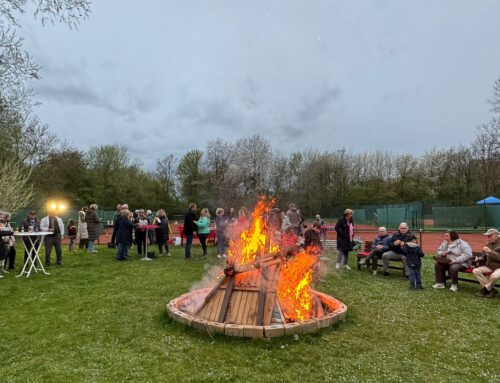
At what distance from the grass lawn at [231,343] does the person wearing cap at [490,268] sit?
0.33 meters

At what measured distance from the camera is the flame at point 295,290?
5.56 m

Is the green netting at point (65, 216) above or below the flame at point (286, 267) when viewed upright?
above

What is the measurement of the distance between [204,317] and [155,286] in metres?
3.03

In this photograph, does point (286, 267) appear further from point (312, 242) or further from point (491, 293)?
point (491, 293)

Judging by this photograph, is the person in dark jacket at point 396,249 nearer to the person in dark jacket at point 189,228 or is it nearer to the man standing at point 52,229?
the person in dark jacket at point 189,228

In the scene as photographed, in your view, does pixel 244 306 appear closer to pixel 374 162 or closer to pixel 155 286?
pixel 155 286

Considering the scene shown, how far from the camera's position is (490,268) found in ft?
26.2

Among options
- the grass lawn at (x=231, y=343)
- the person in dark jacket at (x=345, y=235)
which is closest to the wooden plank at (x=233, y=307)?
the grass lawn at (x=231, y=343)

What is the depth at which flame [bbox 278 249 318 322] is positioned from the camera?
18.2ft

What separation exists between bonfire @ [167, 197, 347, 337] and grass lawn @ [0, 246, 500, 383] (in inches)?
6.8

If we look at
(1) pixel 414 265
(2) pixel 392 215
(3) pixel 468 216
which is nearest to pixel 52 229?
(1) pixel 414 265

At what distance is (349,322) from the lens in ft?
A: 18.6

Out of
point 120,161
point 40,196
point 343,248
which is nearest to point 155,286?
point 343,248

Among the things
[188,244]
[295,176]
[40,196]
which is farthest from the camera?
[295,176]
